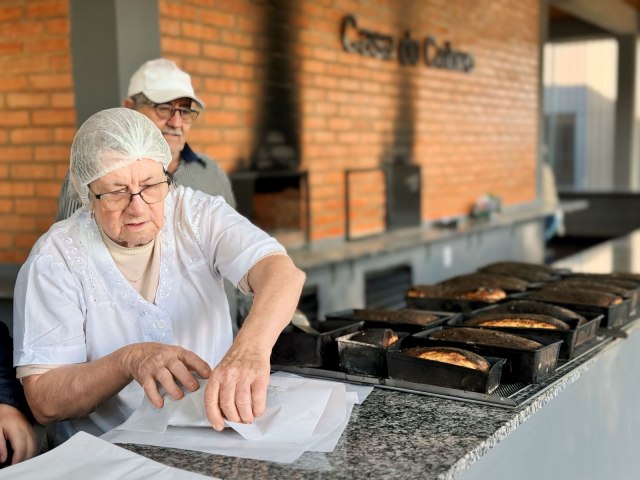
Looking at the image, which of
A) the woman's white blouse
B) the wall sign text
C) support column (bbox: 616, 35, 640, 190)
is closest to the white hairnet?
the woman's white blouse

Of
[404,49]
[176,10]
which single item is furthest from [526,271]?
[404,49]

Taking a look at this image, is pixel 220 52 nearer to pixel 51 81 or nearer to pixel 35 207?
pixel 51 81

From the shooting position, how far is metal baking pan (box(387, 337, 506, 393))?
1.63m

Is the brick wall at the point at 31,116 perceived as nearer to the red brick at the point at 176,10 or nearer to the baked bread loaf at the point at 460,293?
Answer: the red brick at the point at 176,10

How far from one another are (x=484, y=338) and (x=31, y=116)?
2467 mm

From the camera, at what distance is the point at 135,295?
171 cm

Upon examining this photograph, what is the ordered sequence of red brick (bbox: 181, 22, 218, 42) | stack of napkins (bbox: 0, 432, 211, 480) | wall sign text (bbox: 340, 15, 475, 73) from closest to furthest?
stack of napkins (bbox: 0, 432, 211, 480) → red brick (bbox: 181, 22, 218, 42) → wall sign text (bbox: 340, 15, 475, 73)

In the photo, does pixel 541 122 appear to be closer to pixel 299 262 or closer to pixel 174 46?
pixel 299 262

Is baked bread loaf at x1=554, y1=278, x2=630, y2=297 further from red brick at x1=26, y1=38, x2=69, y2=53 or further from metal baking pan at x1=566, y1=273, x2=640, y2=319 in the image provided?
red brick at x1=26, y1=38, x2=69, y2=53

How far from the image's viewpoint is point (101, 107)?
→ 322 cm

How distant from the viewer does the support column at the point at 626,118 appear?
1156 cm

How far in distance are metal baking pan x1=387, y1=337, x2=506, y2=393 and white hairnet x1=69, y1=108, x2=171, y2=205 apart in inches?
28.2

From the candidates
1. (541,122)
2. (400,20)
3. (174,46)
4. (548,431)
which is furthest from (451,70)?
(548,431)

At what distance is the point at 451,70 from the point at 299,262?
286 cm
